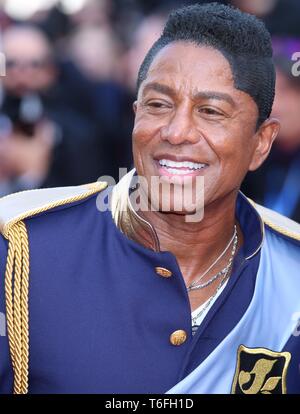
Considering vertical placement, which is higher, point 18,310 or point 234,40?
point 234,40

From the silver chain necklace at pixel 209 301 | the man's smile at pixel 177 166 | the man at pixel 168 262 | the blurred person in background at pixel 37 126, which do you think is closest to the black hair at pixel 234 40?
the man at pixel 168 262

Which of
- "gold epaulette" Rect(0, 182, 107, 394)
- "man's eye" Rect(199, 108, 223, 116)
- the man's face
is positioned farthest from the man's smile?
"gold epaulette" Rect(0, 182, 107, 394)

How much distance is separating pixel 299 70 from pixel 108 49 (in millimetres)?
1294

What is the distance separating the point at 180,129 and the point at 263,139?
0.44 metres

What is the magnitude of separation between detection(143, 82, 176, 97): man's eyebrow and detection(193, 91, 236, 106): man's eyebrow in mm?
74

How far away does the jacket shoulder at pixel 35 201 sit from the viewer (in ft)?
8.21

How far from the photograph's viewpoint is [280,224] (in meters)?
2.98

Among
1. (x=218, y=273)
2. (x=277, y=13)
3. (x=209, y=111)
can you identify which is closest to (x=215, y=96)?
(x=209, y=111)

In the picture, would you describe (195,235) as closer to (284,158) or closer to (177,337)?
(177,337)

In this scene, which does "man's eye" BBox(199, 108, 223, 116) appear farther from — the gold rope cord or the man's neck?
the gold rope cord

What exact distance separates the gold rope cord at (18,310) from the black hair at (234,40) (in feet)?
2.33

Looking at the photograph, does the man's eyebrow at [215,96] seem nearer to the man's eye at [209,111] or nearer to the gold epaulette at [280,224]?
the man's eye at [209,111]

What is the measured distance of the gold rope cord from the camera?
2400mm

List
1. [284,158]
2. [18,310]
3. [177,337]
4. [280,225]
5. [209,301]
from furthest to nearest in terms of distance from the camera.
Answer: [284,158] → [280,225] → [209,301] → [177,337] → [18,310]
